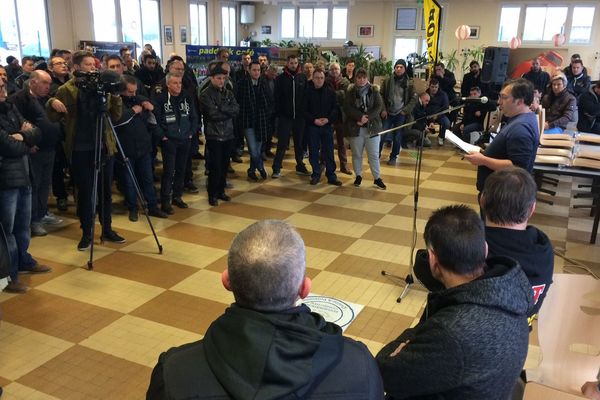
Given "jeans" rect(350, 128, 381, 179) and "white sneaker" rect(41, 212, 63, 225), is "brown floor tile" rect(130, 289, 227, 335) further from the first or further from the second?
"jeans" rect(350, 128, 381, 179)

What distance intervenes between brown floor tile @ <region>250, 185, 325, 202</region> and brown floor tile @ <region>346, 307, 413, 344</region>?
2978 millimetres

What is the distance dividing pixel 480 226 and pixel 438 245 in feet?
0.55

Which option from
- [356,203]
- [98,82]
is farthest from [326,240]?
[98,82]

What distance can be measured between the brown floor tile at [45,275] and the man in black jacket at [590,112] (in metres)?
7.35

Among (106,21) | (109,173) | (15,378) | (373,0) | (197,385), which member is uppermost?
(373,0)

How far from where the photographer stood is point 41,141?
4.93 meters

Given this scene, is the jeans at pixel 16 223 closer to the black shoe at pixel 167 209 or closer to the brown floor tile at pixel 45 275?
the brown floor tile at pixel 45 275

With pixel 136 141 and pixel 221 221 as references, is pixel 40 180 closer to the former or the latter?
pixel 136 141

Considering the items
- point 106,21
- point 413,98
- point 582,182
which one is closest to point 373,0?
point 106,21

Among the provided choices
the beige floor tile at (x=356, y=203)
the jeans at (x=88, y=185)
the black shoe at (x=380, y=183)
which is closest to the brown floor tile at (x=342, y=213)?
the beige floor tile at (x=356, y=203)

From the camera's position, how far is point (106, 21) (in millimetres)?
14367

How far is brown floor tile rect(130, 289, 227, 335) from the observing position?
3.65 meters

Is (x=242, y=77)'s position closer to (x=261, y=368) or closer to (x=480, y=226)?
(x=480, y=226)

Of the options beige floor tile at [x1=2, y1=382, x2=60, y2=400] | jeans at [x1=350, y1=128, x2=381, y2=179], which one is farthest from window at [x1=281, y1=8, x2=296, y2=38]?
beige floor tile at [x1=2, y1=382, x2=60, y2=400]
